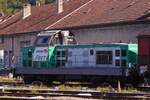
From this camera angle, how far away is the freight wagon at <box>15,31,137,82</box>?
975 inches

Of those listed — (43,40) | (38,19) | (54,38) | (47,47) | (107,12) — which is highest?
(38,19)

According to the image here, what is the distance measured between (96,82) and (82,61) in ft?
5.23

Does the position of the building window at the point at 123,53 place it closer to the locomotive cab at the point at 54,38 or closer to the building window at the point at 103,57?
the building window at the point at 103,57

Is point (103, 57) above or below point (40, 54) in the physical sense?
below

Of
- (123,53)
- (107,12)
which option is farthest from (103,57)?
(107,12)

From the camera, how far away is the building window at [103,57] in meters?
25.4

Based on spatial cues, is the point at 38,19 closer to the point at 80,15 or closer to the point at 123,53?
the point at 80,15

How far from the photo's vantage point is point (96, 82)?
25.9m

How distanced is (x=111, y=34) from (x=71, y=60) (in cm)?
926

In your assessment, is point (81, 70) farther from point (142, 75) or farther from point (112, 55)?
point (142, 75)

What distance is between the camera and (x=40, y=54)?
28109 mm

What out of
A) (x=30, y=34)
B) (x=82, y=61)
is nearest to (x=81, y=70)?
(x=82, y=61)

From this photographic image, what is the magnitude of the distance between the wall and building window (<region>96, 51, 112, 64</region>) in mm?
6501

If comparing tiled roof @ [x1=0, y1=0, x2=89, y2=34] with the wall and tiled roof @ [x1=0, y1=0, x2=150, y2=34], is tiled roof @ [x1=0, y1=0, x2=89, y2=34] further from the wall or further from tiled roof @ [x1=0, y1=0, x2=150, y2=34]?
the wall
